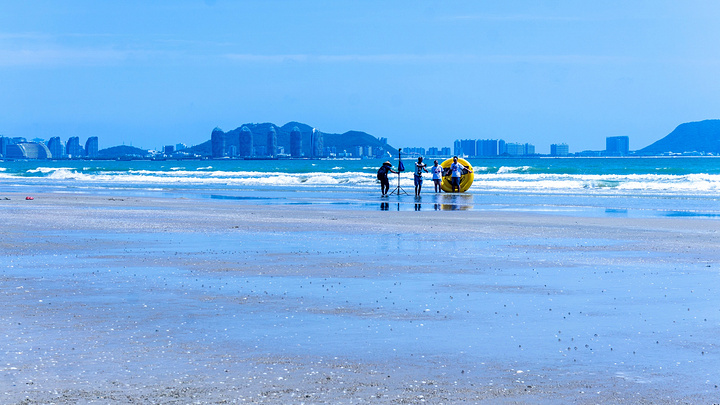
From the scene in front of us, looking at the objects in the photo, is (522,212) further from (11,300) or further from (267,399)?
(267,399)

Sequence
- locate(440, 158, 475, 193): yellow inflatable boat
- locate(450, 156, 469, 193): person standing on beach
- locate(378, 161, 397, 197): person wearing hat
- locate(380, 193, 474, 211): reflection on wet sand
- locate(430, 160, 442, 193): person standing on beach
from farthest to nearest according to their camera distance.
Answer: locate(440, 158, 475, 193): yellow inflatable boat, locate(450, 156, 469, 193): person standing on beach, locate(430, 160, 442, 193): person standing on beach, locate(378, 161, 397, 197): person wearing hat, locate(380, 193, 474, 211): reflection on wet sand

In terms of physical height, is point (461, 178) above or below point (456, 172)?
below

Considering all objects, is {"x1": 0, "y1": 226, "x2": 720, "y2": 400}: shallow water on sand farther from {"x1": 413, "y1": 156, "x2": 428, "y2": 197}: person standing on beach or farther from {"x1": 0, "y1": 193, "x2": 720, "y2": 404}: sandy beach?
{"x1": 413, "y1": 156, "x2": 428, "y2": 197}: person standing on beach

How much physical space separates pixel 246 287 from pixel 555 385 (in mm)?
4902

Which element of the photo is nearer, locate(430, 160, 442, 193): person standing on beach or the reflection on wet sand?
the reflection on wet sand

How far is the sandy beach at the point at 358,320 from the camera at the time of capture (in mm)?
5680

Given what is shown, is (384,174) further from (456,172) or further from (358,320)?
(358,320)

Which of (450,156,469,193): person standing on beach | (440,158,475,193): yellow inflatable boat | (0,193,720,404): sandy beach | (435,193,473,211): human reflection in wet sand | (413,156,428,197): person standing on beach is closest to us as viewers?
(0,193,720,404): sandy beach

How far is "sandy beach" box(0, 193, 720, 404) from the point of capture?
18.6 ft

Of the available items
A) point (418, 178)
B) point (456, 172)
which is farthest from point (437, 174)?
point (418, 178)

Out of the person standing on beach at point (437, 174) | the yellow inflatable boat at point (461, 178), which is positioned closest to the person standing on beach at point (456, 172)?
the yellow inflatable boat at point (461, 178)

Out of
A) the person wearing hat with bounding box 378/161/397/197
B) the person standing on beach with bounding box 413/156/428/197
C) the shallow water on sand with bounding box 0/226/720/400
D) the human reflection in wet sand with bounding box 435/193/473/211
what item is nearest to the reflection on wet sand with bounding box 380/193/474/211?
the human reflection in wet sand with bounding box 435/193/473/211

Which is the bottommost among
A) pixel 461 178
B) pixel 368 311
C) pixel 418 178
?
pixel 368 311

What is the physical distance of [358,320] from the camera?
7922 mm
